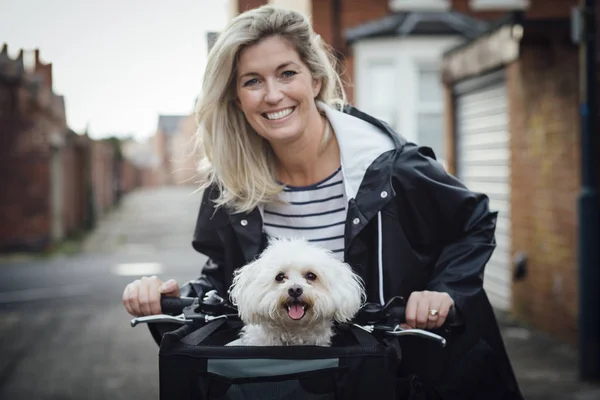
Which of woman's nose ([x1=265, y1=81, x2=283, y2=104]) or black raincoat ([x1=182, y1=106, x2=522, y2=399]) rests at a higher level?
woman's nose ([x1=265, y1=81, x2=283, y2=104])

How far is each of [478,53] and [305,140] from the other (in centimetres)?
635

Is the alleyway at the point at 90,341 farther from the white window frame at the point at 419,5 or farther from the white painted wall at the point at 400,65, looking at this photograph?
the white window frame at the point at 419,5

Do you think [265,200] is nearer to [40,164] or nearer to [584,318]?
[584,318]

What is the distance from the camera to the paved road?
6.26 meters

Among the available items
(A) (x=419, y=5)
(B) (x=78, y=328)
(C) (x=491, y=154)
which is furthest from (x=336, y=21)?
(B) (x=78, y=328)

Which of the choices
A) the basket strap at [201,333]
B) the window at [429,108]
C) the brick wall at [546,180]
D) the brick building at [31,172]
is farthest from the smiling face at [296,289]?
the brick building at [31,172]

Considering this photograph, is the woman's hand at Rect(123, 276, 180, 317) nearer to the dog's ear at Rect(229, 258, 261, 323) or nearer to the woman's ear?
the dog's ear at Rect(229, 258, 261, 323)

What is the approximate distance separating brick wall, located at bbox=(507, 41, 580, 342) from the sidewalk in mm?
196

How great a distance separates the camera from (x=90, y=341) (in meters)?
7.80

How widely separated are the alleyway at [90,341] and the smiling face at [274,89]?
622mm

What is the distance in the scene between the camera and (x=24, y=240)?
17.4 metres

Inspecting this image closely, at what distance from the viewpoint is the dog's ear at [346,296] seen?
7.17 ft

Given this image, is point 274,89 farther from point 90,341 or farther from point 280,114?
point 90,341

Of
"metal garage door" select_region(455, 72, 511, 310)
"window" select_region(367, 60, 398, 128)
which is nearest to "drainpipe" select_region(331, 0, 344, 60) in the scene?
"window" select_region(367, 60, 398, 128)
